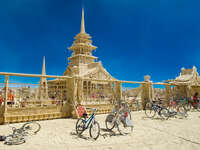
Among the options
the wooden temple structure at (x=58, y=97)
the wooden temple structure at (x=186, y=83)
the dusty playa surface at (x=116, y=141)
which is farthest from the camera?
the wooden temple structure at (x=186, y=83)

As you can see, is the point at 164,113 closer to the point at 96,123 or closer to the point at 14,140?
the point at 96,123

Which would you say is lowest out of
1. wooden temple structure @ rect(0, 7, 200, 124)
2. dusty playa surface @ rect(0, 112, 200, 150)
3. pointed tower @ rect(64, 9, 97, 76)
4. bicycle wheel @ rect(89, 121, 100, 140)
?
dusty playa surface @ rect(0, 112, 200, 150)

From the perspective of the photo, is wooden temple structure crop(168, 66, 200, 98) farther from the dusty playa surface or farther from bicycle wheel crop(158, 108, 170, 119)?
the dusty playa surface

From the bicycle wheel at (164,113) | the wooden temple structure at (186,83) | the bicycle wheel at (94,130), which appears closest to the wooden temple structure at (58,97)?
the wooden temple structure at (186,83)

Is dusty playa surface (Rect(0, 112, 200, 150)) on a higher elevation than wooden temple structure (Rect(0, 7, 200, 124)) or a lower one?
lower

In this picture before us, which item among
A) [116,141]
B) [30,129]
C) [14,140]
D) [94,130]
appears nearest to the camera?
[14,140]


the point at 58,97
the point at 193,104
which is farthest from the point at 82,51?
the point at 58,97

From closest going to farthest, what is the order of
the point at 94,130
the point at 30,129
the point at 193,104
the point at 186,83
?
the point at 94,130
the point at 30,129
the point at 193,104
the point at 186,83

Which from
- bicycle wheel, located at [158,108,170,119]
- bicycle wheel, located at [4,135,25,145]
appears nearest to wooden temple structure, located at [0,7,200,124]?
bicycle wheel, located at [158,108,170,119]

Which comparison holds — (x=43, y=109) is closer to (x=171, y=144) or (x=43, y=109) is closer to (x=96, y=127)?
(x=96, y=127)

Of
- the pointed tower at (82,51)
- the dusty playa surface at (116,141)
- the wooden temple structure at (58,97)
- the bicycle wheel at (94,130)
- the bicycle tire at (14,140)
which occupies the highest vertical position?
the pointed tower at (82,51)

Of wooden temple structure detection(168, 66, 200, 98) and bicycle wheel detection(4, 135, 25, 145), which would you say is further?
wooden temple structure detection(168, 66, 200, 98)

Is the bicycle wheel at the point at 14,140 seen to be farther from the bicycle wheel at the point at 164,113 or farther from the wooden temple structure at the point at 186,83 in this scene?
the wooden temple structure at the point at 186,83

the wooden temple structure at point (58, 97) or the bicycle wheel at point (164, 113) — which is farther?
the bicycle wheel at point (164, 113)
